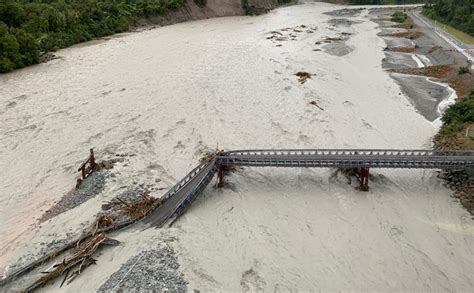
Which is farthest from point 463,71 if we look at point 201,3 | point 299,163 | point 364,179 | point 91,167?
point 201,3

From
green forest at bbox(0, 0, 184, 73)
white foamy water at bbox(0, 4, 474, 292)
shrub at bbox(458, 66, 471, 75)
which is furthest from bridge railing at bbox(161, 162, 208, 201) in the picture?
green forest at bbox(0, 0, 184, 73)

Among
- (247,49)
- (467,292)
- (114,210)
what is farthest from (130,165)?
(247,49)

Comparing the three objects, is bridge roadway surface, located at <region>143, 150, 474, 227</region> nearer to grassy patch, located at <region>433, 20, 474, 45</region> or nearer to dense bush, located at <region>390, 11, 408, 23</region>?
grassy patch, located at <region>433, 20, 474, 45</region>

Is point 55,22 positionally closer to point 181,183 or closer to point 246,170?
point 246,170

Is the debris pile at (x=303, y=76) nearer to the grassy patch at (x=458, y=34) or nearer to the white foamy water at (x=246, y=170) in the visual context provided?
the white foamy water at (x=246, y=170)

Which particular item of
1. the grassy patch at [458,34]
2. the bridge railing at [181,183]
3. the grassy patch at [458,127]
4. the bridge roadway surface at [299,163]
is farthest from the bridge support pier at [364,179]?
the grassy patch at [458,34]
